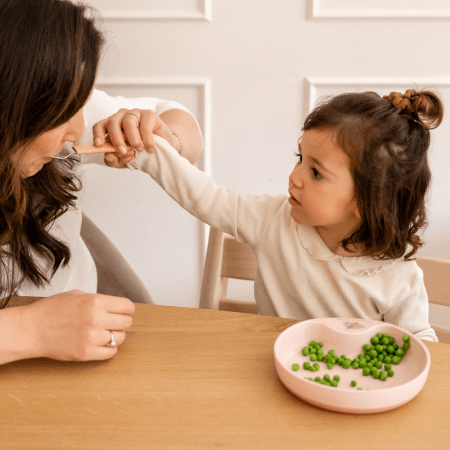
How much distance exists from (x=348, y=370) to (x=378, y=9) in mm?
1321

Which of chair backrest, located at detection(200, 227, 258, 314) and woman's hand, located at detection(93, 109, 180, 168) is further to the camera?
chair backrest, located at detection(200, 227, 258, 314)

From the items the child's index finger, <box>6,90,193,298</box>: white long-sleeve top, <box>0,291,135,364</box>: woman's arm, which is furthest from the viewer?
<box>6,90,193,298</box>: white long-sleeve top

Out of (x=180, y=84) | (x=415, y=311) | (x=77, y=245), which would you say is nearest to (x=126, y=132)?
(x=77, y=245)

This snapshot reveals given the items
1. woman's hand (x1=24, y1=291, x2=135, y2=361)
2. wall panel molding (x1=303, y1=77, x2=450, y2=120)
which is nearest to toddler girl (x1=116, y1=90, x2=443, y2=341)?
woman's hand (x1=24, y1=291, x2=135, y2=361)

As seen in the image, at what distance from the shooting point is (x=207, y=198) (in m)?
0.94

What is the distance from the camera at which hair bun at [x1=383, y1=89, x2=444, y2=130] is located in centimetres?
83

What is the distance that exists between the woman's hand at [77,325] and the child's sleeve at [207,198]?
0.32m

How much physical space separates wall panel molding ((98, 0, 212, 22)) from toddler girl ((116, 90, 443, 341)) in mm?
849

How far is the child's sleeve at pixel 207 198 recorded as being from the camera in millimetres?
922

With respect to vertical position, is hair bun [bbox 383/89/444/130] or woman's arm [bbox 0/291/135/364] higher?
hair bun [bbox 383/89/444/130]

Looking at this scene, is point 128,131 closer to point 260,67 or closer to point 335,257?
point 335,257

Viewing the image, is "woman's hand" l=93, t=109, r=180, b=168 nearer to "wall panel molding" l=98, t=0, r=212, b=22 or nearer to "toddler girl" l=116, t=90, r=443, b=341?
"toddler girl" l=116, t=90, r=443, b=341

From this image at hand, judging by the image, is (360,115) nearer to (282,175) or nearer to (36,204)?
(36,204)

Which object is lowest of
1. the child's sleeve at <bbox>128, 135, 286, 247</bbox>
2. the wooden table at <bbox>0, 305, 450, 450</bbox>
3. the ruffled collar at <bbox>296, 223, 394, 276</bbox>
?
the wooden table at <bbox>0, 305, 450, 450</bbox>
